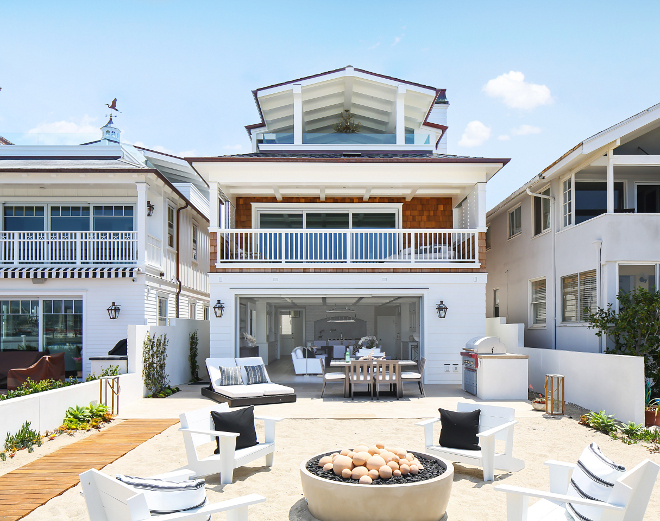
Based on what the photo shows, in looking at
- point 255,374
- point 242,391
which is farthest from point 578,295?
point 242,391

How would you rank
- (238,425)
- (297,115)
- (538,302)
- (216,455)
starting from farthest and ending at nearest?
(297,115), (538,302), (238,425), (216,455)

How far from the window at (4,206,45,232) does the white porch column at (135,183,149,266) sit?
358 centimetres

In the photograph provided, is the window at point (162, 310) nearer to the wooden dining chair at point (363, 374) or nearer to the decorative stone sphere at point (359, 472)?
the wooden dining chair at point (363, 374)

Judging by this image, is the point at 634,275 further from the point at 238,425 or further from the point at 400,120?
the point at 238,425

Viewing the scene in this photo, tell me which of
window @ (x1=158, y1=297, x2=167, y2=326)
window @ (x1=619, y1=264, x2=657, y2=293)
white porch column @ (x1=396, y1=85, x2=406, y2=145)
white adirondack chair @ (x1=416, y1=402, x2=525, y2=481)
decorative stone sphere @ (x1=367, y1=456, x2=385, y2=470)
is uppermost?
white porch column @ (x1=396, y1=85, x2=406, y2=145)

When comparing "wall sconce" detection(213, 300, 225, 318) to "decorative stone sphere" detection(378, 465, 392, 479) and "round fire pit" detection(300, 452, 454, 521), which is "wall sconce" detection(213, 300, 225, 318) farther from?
"decorative stone sphere" detection(378, 465, 392, 479)

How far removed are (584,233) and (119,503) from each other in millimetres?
11973

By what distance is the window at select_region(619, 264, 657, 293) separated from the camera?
39.7 ft

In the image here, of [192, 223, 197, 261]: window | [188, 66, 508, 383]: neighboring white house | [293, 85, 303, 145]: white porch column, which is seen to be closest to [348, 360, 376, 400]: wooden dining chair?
[188, 66, 508, 383]: neighboring white house

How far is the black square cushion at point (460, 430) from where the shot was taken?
645 centimetres

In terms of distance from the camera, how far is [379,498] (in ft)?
14.9

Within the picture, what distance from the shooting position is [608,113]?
3338 cm

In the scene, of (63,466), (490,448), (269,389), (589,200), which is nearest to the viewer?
(490,448)

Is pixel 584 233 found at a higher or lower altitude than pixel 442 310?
higher
